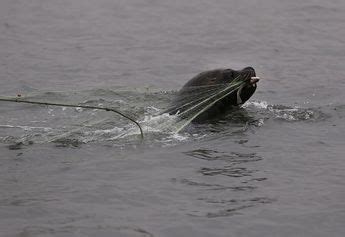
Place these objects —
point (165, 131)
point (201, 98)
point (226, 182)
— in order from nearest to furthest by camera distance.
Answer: point (226, 182), point (165, 131), point (201, 98)

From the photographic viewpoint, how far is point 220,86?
1111 centimetres

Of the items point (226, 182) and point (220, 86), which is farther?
point (220, 86)

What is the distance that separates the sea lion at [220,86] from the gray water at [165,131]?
0.21 metres

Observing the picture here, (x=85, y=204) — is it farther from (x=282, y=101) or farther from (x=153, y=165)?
(x=282, y=101)

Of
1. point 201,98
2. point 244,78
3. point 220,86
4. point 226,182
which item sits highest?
point 244,78

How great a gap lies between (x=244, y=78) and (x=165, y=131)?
1.48 meters

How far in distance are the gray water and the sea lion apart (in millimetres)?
207

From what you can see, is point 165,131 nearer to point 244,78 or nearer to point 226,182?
point 244,78

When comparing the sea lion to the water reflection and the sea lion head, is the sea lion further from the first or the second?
the water reflection

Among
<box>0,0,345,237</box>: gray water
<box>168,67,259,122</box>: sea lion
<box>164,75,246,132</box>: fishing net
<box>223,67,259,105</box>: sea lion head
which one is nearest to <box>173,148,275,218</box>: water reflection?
<box>0,0,345,237</box>: gray water

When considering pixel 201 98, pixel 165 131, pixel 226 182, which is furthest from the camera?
pixel 201 98

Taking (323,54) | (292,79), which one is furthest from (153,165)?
(323,54)

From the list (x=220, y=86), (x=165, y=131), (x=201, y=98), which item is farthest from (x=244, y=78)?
(x=165, y=131)

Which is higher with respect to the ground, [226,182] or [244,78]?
[244,78]
